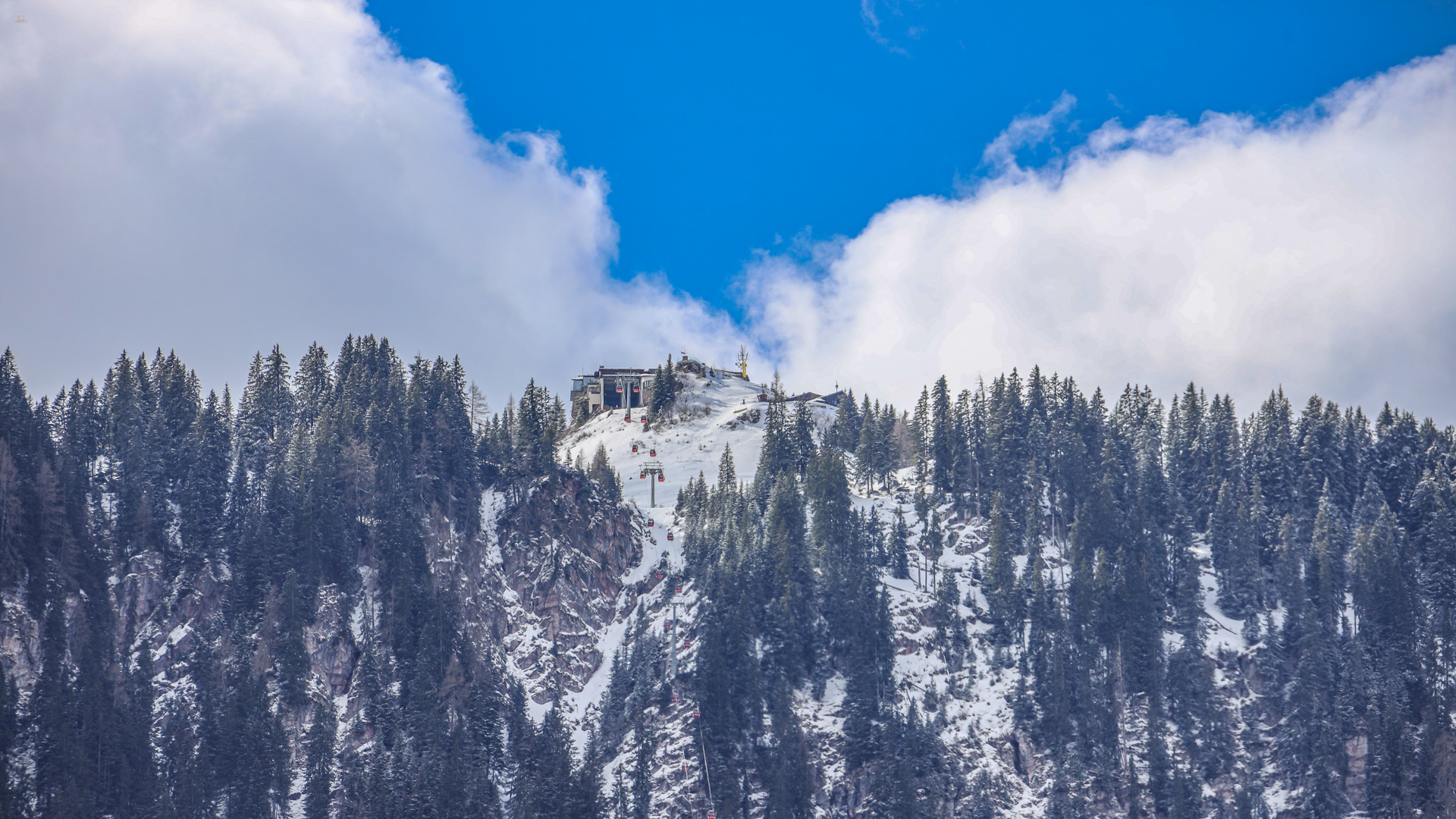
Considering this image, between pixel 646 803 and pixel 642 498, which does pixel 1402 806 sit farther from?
pixel 642 498

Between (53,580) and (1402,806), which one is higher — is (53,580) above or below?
above

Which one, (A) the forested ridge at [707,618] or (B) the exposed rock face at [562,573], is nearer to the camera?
(A) the forested ridge at [707,618]

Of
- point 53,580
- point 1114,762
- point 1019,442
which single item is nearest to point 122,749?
point 53,580

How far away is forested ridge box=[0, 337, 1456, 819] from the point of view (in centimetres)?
13525

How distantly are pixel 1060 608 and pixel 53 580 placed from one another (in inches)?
4316

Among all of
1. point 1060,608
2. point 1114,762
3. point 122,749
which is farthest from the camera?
point 1060,608

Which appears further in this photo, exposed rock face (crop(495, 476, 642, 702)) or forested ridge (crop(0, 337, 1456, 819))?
exposed rock face (crop(495, 476, 642, 702))

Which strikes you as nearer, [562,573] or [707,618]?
[707,618]

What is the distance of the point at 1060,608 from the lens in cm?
15925

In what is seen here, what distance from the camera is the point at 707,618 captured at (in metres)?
156

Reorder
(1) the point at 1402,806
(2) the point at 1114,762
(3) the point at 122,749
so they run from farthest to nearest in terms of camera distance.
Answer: (2) the point at 1114,762, (1) the point at 1402,806, (3) the point at 122,749

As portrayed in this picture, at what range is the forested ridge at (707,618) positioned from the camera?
444ft

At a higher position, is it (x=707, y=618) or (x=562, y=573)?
(x=562, y=573)

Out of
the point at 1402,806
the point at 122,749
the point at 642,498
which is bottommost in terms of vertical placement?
the point at 1402,806
